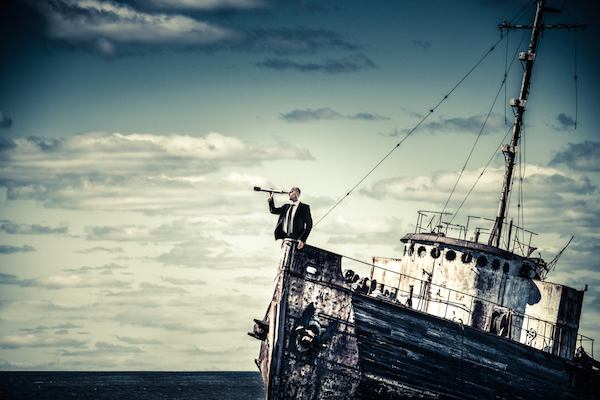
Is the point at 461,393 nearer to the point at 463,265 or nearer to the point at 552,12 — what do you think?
the point at 463,265

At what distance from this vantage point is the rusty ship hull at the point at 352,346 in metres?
15.8

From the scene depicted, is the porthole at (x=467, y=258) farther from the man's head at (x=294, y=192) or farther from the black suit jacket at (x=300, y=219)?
the man's head at (x=294, y=192)

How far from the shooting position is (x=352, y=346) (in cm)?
1627

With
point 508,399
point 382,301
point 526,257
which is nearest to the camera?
point 382,301

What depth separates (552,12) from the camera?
961 inches

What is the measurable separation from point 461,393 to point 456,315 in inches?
128

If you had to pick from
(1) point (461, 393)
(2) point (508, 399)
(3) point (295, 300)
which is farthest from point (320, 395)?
(2) point (508, 399)

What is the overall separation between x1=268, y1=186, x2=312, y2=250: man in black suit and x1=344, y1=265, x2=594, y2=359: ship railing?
486 centimetres

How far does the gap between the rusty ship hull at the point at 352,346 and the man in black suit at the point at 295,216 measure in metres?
0.41

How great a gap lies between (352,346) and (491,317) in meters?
6.84

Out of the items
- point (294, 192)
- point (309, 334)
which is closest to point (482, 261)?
point (309, 334)

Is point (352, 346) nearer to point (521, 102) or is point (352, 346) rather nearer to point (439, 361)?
point (439, 361)

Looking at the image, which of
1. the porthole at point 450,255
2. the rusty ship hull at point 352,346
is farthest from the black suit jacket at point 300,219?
the porthole at point 450,255

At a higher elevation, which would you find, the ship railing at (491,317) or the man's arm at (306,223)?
the man's arm at (306,223)
